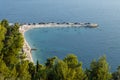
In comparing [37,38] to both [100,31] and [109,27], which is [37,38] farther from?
[109,27]

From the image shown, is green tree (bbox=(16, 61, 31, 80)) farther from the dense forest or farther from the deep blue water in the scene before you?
the deep blue water

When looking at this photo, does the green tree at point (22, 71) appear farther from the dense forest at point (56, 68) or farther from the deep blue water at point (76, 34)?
the deep blue water at point (76, 34)

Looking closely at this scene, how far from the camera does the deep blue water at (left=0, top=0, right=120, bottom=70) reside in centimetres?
5969

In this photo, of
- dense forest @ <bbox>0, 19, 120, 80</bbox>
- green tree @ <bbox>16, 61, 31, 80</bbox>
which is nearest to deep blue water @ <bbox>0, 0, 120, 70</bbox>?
dense forest @ <bbox>0, 19, 120, 80</bbox>

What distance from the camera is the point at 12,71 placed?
20.9 metres

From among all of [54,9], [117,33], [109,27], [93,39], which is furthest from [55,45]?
[54,9]

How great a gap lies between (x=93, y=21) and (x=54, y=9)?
2611 centimetres

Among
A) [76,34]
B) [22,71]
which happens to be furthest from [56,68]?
[76,34]

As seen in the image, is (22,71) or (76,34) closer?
(22,71)

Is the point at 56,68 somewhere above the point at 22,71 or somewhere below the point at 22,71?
above

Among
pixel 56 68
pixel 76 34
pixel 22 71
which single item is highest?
pixel 56 68

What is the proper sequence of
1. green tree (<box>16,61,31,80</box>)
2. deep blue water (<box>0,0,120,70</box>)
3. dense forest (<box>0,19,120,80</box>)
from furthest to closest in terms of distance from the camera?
deep blue water (<box>0,0,120,70</box>) → green tree (<box>16,61,31,80</box>) → dense forest (<box>0,19,120,80</box>)

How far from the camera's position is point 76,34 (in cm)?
7919

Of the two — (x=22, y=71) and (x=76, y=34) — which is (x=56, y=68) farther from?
(x=76, y=34)
